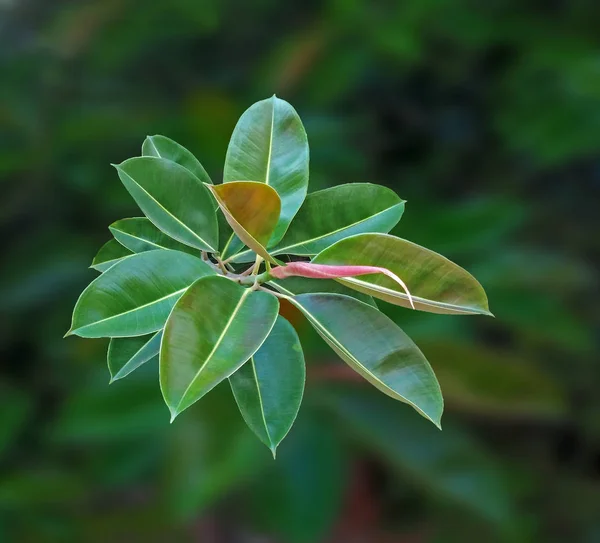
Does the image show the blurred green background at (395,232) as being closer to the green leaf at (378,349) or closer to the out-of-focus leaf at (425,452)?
the out-of-focus leaf at (425,452)

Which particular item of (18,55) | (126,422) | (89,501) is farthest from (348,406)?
(18,55)

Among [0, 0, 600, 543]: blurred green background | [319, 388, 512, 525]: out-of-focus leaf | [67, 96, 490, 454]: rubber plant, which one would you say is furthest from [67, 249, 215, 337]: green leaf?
[319, 388, 512, 525]: out-of-focus leaf

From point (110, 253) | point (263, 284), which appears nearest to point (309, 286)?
point (263, 284)

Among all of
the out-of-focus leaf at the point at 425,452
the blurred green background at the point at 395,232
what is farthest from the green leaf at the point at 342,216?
the out-of-focus leaf at the point at 425,452

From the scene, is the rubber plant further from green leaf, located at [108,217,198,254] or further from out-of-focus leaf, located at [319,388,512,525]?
out-of-focus leaf, located at [319,388,512,525]

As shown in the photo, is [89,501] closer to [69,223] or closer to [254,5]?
[69,223]
